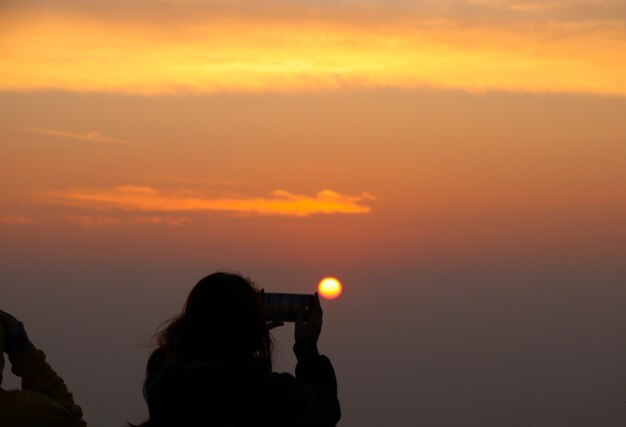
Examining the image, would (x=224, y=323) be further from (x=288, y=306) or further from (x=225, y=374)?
(x=288, y=306)

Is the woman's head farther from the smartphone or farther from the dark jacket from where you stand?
the smartphone

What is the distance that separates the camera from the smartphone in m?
6.71

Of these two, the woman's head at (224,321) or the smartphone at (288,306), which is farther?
the smartphone at (288,306)

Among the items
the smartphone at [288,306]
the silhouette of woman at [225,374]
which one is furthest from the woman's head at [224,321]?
the smartphone at [288,306]

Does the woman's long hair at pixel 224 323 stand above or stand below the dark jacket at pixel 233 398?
above

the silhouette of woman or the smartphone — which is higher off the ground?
the smartphone

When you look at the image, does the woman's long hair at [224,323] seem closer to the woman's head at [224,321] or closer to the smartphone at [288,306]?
the woman's head at [224,321]

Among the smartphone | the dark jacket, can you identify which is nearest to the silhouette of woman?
the dark jacket

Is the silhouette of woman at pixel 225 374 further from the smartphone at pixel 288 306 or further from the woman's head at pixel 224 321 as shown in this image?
the smartphone at pixel 288 306

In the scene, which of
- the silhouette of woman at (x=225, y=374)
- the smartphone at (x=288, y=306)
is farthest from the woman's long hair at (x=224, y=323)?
the smartphone at (x=288, y=306)

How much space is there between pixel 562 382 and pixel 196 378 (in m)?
96.9

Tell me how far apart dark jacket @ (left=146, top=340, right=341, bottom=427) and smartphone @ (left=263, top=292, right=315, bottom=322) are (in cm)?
45

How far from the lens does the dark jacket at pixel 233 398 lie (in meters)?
6.16

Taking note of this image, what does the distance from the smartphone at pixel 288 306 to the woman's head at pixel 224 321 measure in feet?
1.44
